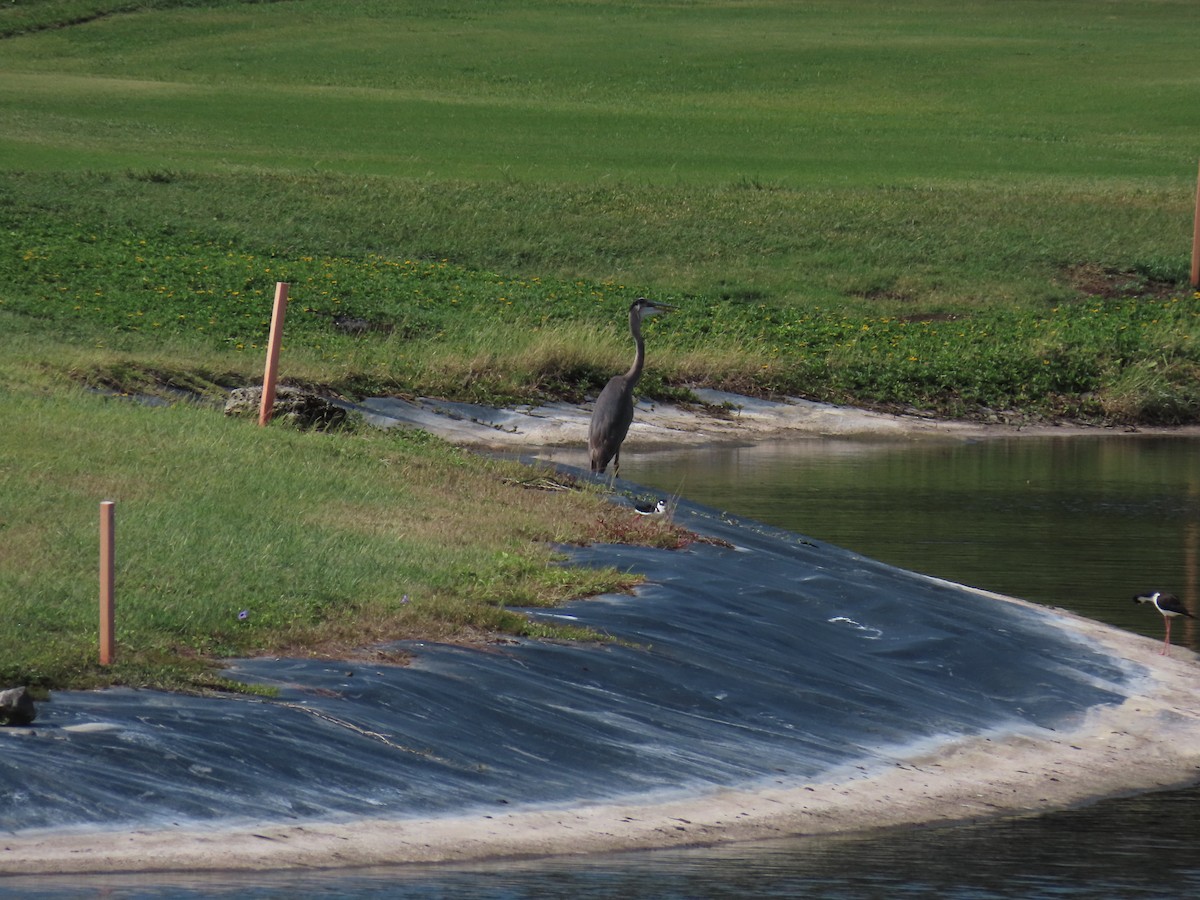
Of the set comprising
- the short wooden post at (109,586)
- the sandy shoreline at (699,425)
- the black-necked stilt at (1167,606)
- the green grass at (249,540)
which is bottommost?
the sandy shoreline at (699,425)

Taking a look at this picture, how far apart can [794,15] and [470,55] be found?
19.5 metres

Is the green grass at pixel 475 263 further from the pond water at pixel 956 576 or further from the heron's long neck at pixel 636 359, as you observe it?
the pond water at pixel 956 576

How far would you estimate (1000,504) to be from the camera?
70.3 feet

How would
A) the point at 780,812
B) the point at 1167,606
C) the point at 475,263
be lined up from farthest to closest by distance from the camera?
the point at 475,263 → the point at 1167,606 → the point at 780,812

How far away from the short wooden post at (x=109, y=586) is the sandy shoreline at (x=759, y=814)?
1.49 m

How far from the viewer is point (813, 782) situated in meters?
10.3

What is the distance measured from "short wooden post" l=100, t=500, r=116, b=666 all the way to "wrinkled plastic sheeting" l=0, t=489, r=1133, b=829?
0.93ft

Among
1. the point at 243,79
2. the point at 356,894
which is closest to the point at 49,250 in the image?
the point at 356,894

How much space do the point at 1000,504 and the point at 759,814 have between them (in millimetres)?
12154

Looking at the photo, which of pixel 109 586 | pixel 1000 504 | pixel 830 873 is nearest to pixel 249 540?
pixel 109 586

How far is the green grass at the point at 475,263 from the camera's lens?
41.8 ft

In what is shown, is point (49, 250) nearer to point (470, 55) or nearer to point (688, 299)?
point (688, 299)

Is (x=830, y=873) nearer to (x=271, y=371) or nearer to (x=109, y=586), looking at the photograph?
(x=109, y=586)

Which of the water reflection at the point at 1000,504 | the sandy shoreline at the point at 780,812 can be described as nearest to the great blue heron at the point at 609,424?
the water reflection at the point at 1000,504
